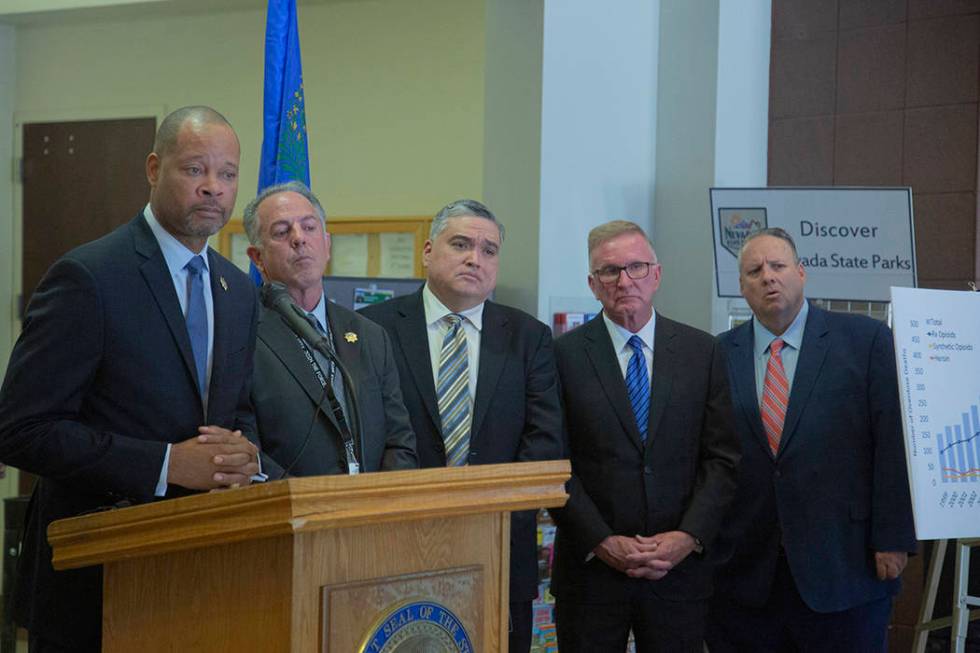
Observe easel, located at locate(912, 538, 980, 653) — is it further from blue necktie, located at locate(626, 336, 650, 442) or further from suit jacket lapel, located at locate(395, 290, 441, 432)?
suit jacket lapel, located at locate(395, 290, 441, 432)

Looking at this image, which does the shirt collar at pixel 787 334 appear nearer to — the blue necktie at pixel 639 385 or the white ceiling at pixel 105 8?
the blue necktie at pixel 639 385

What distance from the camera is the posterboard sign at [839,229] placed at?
4.53 m

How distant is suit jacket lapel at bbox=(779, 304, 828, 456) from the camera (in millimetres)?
3407

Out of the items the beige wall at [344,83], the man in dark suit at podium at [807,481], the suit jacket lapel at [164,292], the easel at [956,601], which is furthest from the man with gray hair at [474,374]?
the beige wall at [344,83]

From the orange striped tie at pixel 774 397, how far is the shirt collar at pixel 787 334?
0.02 metres

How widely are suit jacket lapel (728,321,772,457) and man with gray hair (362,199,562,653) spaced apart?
1.95 feet

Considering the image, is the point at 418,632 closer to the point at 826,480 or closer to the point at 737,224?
the point at 826,480

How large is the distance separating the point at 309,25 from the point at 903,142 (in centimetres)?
353

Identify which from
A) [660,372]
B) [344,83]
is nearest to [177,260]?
[660,372]

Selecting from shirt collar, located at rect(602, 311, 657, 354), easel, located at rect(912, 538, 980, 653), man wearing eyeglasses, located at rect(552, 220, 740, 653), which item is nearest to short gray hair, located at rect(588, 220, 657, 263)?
man wearing eyeglasses, located at rect(552, 220, 740, 653)

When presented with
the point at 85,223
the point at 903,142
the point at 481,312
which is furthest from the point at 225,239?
the point at 481,312

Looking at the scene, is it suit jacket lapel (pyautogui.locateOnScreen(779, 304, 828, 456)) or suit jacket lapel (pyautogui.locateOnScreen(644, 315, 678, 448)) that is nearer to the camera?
suit jacket lapel (pyautogui.locateOnScreen(644, 315, 678, 448))

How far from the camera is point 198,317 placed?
2.18 metres

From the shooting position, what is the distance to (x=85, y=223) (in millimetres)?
7656
